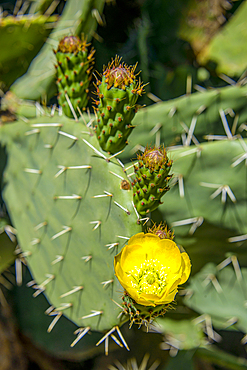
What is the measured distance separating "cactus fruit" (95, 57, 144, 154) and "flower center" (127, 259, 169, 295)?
0.36 meters

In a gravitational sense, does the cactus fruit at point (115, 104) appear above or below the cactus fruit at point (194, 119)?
above

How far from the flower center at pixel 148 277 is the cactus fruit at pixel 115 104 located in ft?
1.17

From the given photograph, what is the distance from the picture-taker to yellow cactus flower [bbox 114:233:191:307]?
1.90ft

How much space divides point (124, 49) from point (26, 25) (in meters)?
0.47

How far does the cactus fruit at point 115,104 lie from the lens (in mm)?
736

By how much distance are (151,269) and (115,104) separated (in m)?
0.40

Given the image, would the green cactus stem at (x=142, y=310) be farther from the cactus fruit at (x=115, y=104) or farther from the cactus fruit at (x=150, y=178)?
the cactus fruit at (x=115, y=104)

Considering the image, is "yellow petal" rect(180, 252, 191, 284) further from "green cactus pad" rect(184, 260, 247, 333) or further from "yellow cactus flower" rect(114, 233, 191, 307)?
"green cactus pad" rect(184, 260, 247, 333)

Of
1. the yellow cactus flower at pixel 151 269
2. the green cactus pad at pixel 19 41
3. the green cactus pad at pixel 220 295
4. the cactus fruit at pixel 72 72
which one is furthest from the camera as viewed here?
the green cactus pad at pixel 19 41

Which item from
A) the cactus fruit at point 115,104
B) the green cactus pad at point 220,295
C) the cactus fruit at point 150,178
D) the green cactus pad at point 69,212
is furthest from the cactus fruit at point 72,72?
the green cactus pad at point 220,295

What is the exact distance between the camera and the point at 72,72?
0.97 m

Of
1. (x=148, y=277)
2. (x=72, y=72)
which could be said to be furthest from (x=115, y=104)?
(x=148, y=277)

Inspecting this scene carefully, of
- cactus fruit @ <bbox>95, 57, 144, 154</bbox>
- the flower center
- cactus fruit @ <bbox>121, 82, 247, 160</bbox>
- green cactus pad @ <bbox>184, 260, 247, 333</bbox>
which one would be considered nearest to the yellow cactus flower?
the flower center

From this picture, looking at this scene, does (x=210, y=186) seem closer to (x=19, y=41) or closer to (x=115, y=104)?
(x=115, y=104)
